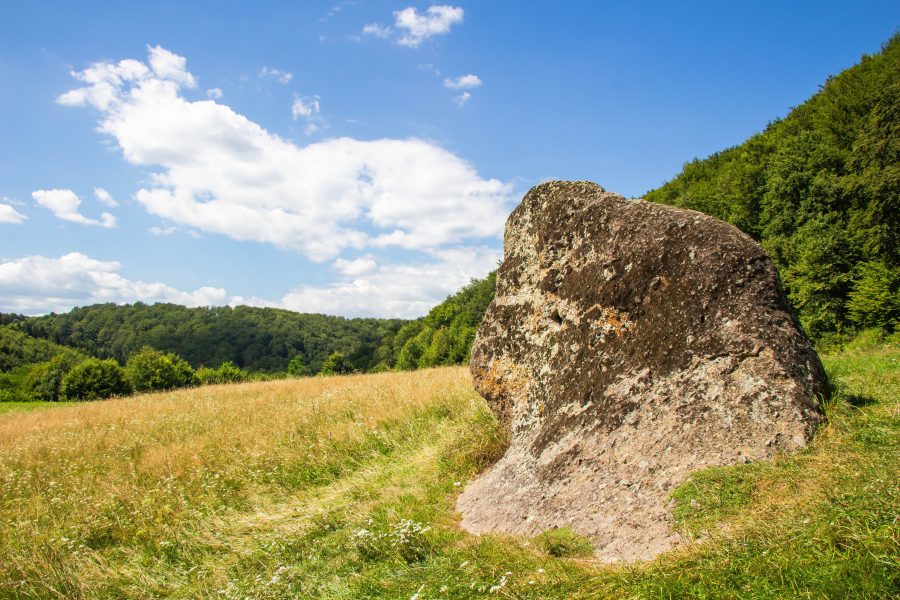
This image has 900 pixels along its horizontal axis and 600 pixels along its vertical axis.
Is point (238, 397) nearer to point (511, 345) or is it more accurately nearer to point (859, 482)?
point (511, 345)

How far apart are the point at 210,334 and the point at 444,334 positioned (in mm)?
90958

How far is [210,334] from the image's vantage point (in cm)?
13638

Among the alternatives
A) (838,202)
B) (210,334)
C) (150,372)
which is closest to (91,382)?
(150,372)

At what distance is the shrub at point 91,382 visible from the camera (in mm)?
43406

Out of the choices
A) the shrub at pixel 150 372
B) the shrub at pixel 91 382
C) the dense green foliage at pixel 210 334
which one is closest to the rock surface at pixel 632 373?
the shrub at pixel 91 382

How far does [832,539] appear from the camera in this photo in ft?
10.1

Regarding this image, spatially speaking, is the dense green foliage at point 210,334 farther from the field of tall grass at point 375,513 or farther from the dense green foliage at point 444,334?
the field of tall grass at point 375,513

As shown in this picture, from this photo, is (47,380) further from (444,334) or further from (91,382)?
(444,334)

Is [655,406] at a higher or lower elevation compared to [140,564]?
higher

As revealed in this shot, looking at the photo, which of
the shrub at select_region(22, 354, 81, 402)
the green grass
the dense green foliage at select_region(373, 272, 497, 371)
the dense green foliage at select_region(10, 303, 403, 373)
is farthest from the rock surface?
the dense green foliage at select_region(10, 303, 403, 373)

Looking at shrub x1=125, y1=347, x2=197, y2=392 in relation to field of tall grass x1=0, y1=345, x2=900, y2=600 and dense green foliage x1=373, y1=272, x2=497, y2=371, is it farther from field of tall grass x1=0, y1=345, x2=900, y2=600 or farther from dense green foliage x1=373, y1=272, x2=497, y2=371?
field of tall grass x1=0, y1=345, x2=900, y2=600

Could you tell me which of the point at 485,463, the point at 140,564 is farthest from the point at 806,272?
the point at 140,564

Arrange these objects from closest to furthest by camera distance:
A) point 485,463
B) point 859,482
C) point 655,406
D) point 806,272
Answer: point 859,482 < point 655,406 < point 485,463 < point 806,272

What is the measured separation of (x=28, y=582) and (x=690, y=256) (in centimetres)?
907
